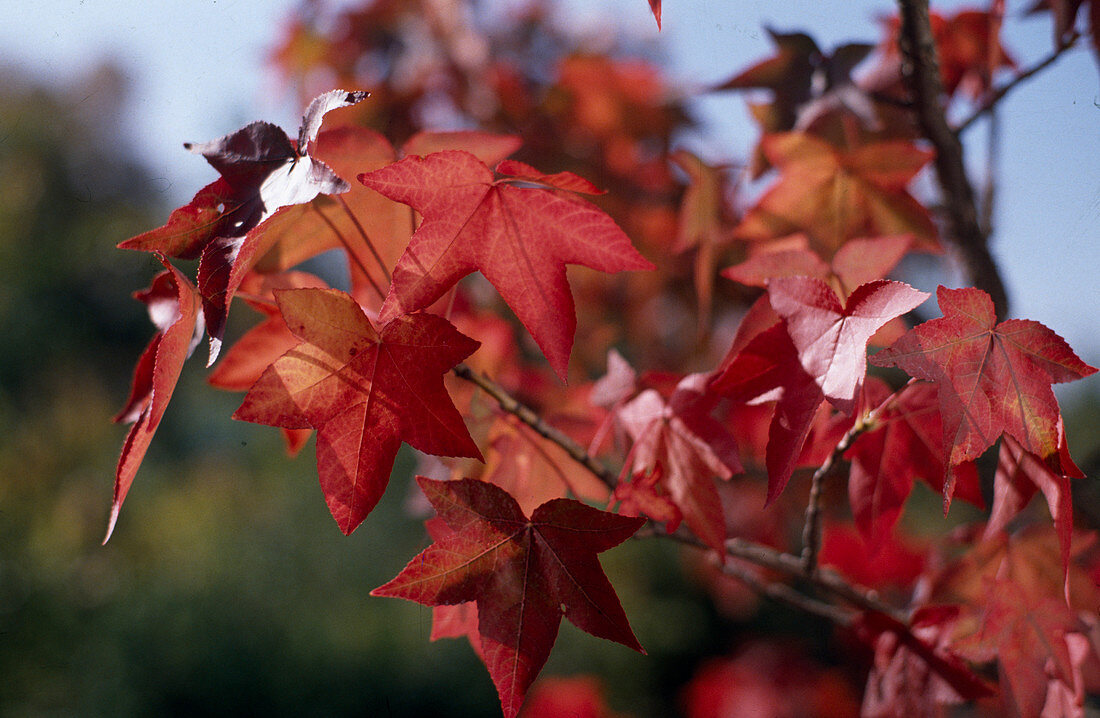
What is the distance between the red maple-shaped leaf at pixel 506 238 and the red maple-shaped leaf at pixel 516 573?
0.09 metres

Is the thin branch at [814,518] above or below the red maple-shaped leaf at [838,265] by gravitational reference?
below

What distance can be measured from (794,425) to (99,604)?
3.11m

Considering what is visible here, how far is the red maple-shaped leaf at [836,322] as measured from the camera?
32 cm

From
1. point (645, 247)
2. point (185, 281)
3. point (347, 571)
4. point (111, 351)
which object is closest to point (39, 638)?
point (347, 571)

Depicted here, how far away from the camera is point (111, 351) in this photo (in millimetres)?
5500

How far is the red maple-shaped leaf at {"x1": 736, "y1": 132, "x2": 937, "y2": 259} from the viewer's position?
0.60 meters

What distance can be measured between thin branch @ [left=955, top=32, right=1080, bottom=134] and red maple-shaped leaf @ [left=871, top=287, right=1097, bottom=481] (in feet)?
1.53

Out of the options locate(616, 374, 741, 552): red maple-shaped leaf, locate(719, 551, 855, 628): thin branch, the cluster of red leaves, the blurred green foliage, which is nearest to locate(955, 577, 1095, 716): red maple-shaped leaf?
the cluster of red leaves

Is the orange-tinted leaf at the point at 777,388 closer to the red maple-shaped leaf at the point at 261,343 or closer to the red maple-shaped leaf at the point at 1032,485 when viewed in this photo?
the red maple-shaped leaf at the point at 1032,485

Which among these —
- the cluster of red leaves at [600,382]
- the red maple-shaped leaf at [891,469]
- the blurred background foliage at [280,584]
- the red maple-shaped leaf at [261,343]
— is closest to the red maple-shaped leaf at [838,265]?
the cluster of red leaves at [600,382]

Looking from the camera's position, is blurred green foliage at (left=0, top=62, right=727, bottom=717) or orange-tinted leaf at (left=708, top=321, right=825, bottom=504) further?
blurred green foliage at (left=0, top=62, right=727, bottom=717)

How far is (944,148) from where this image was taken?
0.67 meters

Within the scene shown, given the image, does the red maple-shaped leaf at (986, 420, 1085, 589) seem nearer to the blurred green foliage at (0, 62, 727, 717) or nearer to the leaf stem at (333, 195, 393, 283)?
the leaf stem at (333, 195, 393, 283)

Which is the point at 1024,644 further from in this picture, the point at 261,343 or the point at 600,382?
the point at 261,343
